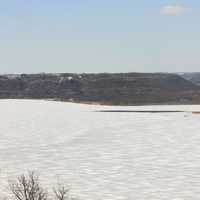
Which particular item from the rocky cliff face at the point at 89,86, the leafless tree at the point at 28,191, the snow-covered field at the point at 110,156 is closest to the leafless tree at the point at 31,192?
the leafless tree at the point at 28,191

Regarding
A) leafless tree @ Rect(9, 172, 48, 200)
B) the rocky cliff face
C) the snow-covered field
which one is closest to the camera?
leafless tree @ Rect(9, 172, 48, 200)

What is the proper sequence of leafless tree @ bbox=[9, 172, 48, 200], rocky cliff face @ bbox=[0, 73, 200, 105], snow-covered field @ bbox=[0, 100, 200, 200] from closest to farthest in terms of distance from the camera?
1. leafless tree @ bbox=[9, 172, 48, 200]
2. snow-covered field @ bbox=[0, 100, 200, 200]
3. rocky cliff face @ bbox=[0, 73, 200, 105]

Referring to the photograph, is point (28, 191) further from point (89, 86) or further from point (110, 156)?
point (89, 86)

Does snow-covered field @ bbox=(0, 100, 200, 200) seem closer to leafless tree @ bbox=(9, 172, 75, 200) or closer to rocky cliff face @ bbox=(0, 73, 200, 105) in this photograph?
leafless tree @ bbox=(9, 172, 75, 200)

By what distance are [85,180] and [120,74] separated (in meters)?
121

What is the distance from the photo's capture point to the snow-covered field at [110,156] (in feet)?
36.0

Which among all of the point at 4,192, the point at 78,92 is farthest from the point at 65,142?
the point at 78,92

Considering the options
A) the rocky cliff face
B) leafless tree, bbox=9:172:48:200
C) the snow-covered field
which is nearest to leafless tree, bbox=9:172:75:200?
leafless tree, bbox=9:172:48:200

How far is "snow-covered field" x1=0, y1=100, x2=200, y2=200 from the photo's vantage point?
36.0ft

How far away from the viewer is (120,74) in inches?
5207

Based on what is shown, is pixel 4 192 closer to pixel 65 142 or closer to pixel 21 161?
pixel 21 161

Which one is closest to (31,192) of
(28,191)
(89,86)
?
(28,191)

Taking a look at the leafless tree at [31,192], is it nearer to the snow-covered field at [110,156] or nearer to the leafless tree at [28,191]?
the leafless tree at [28,191]

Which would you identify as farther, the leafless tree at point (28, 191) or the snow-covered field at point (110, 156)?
the snow-covered field at point (110, 156)
